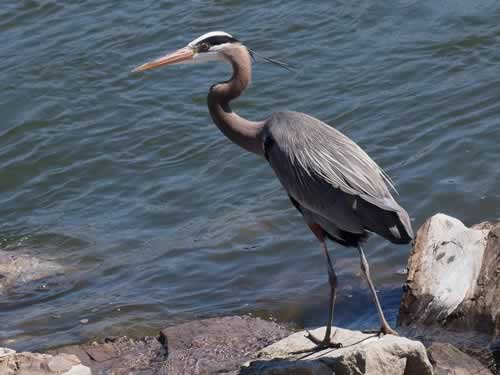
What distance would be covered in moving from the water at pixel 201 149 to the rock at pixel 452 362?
116 cm

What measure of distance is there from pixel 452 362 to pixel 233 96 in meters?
2.40

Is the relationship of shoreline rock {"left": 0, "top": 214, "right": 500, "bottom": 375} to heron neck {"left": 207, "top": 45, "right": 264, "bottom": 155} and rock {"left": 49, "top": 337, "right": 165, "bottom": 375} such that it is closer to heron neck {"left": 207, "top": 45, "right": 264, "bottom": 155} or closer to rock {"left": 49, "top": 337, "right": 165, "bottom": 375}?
rock {"left": 49, "top": 337, "right": 165, "bottom": 375}

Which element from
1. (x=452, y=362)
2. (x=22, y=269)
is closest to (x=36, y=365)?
(x=452, y=362)

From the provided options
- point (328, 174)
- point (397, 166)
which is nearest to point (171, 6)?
point (397, 166)

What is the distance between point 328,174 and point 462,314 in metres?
1.35

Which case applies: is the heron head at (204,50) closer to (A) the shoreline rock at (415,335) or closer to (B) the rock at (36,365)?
(A) the shoreline rock at (415,335)

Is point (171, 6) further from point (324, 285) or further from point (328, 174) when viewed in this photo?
point (328, 174)

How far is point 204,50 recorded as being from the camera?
680 cm

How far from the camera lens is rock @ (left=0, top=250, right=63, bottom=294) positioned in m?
8.66

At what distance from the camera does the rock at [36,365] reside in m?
5.98

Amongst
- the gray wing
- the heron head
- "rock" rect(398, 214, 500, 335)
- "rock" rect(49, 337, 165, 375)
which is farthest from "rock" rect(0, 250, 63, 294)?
"rock" rect(398, 214, 500, 335)

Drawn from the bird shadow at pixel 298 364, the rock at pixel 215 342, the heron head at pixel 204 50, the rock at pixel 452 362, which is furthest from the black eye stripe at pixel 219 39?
the rock at pixel 452 362

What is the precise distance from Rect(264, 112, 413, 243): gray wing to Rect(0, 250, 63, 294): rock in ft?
11.0

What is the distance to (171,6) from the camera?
13609 mm
